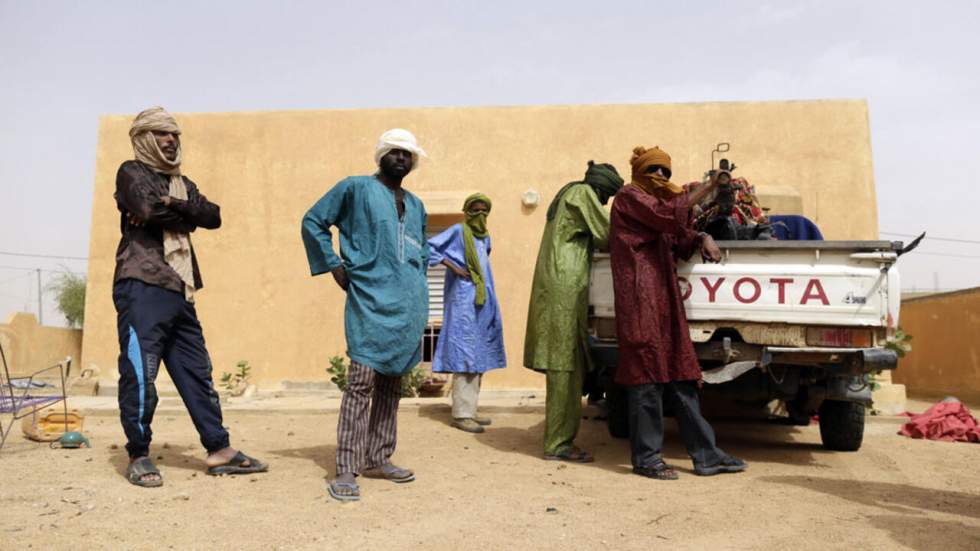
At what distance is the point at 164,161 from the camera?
4.30 metres

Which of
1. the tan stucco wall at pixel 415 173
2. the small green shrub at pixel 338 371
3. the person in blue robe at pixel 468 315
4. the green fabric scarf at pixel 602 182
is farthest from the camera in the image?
the tan stucco wall at pixel 415 173

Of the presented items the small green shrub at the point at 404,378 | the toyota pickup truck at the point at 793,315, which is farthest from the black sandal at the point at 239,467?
the small green shrub at the point at 404,378

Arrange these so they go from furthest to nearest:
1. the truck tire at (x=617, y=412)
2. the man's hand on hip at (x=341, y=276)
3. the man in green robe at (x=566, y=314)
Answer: the truck tire at (x=617, y=412)
the man in green robe at (x=566, y=314)
the man's hand on hip at (x=341, y=276)

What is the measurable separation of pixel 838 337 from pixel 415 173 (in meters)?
6.80

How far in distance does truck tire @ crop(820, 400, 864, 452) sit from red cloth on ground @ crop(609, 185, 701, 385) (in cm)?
163

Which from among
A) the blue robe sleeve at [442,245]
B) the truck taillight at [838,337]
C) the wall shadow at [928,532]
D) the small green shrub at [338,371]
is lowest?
the wall shadow at [928,532]

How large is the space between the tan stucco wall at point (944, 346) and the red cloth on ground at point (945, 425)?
7008 mm

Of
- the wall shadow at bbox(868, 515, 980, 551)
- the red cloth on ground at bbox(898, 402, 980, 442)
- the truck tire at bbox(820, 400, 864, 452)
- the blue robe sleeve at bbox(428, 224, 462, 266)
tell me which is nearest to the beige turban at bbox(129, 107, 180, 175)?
the blue robe sleeve at bbox(428, 224, 462, 266)

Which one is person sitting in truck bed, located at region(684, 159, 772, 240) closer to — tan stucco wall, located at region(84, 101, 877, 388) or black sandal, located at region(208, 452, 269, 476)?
black sandal, located at region(208, 452, 269, 476)

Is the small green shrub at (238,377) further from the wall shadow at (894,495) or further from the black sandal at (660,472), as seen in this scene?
the wall shadow at (894,495)

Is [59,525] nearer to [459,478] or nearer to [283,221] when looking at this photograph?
[459,478]

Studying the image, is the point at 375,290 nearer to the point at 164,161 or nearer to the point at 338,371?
the point at 164,161

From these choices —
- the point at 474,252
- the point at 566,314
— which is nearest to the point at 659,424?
the point at 566,314

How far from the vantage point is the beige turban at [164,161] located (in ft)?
13.9
